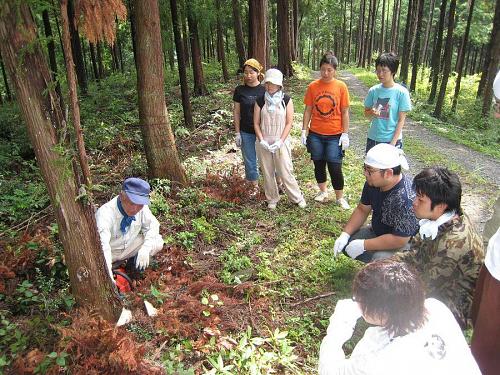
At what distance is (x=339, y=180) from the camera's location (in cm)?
584

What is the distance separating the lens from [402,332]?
183 centimetres

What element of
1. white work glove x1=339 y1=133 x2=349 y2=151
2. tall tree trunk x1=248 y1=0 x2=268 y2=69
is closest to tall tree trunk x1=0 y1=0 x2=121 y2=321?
white work glove x1=339 y1=133 x2=349 y2=151

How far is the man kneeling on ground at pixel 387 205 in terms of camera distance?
3.77m

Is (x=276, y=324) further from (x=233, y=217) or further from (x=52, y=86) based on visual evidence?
(x=52, y=86)

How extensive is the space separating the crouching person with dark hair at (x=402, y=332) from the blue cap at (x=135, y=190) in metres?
2.35

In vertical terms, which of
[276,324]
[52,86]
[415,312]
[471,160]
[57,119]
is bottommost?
[471,160]

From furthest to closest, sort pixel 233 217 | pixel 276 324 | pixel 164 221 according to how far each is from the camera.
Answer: pixel 233 217, pixel 164 221, pixel 276 324

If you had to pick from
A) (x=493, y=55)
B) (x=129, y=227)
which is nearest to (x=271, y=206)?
(x=129, y=227)

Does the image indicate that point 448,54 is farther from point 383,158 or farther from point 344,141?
point 383,158

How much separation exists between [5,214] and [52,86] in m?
3.74

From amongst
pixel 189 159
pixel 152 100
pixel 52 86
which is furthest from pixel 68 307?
pixel 189 159

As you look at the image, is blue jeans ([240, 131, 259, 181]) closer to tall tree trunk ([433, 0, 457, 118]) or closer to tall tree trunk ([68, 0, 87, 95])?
tall tree trunk ([68, 0, 87, 95])

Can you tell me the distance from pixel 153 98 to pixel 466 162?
713cm

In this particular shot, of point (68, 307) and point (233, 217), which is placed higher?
point (68, 307)
